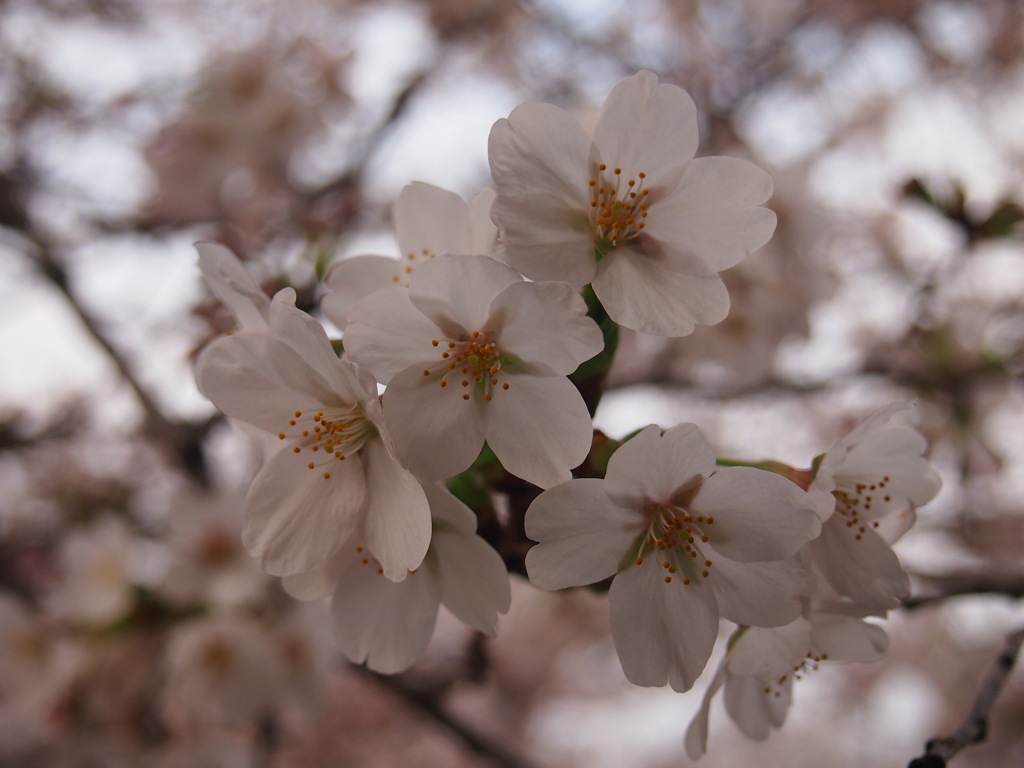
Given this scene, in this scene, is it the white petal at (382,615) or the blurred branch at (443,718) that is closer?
the white petal at (382,615)

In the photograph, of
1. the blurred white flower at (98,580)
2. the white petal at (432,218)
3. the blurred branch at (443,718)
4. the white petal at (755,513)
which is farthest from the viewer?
the blurred branch at (443,718)

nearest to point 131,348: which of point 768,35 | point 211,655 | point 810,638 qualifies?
point 211,655

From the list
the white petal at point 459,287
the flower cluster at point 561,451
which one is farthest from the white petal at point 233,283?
the white petal at point 459,287

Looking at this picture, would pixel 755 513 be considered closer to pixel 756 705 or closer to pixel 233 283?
pixel 756 705

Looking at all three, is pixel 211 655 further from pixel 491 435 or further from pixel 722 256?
pixel 722 256

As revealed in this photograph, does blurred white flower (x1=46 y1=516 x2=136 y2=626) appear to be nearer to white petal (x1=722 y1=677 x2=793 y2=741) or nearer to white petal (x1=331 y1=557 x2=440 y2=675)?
white petal (x1=331 y1=557 x2=440 y2=675)

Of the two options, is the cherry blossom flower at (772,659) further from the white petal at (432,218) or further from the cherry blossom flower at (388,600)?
the white petal at (432,218)

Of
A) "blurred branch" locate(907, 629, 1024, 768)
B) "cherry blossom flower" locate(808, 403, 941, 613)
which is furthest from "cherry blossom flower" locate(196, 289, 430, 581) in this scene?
"blurred branch" locate(907, 629, 1024, 768)

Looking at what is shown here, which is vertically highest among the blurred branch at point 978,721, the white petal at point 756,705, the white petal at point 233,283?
the white petal at point 233,283

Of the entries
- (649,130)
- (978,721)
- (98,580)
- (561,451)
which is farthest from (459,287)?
(98,580)
